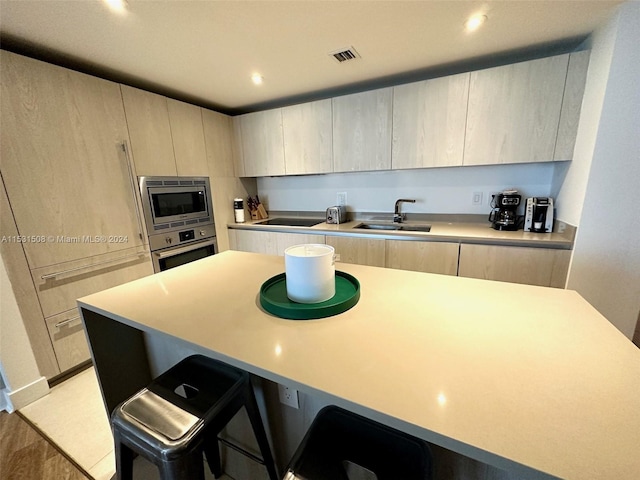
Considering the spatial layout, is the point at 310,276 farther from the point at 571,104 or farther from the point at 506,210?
the point at 571,104

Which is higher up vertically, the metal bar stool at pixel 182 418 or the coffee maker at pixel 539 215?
the coffee maker at pixel 539 215

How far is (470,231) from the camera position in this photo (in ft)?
7.04

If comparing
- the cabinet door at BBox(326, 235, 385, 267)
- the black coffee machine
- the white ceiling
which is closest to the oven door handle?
the cabinet door at BBox(326, 235, 385, 267)

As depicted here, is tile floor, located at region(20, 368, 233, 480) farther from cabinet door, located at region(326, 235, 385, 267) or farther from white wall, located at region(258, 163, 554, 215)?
white wall, located at region(258, 163, 554, 215)

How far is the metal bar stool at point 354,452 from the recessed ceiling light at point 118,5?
6.82ft

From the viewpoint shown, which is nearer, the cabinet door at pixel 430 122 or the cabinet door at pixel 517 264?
the cabinet door at pixel 517 264

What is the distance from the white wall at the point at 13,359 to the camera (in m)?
1.57

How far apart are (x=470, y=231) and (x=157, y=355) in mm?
2344

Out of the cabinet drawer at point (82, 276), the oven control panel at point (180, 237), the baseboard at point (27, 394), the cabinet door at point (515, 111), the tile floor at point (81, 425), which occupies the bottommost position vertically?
the tile floor at point (81, 425)

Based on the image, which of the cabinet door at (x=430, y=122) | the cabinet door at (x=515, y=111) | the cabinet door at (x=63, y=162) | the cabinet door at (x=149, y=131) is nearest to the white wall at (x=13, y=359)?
the cabinet door at (x=63, y=162)

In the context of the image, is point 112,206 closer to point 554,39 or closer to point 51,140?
point 51,140

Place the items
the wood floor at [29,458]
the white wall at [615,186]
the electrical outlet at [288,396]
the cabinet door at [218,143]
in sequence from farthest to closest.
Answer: the cabinet door at [218,143], the white wall at [615,186], the wood floor at [29,458], the electrical outlet at [288,396]

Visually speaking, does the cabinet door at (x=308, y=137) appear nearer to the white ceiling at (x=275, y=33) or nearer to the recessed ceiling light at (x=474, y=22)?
the white ceiling at (x=275, y=33)

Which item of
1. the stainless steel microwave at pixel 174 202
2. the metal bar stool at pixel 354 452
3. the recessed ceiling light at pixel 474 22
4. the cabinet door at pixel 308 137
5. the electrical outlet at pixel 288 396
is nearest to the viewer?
the metal bar stool at pixel 354 452
